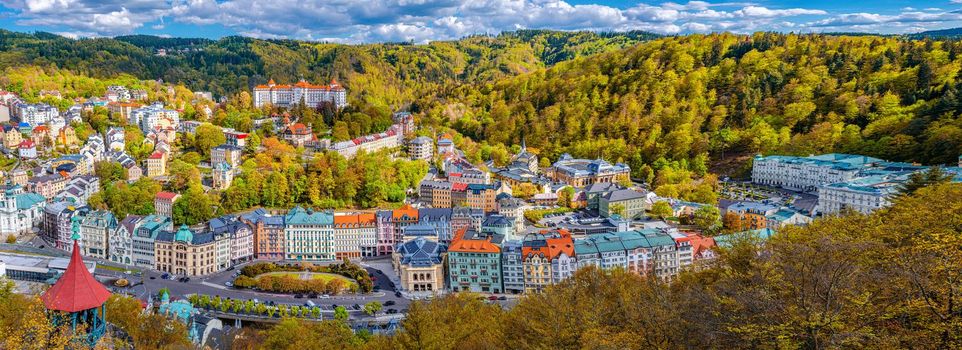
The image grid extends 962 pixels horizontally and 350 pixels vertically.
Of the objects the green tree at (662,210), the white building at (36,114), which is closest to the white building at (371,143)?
the green tree at (662,210)

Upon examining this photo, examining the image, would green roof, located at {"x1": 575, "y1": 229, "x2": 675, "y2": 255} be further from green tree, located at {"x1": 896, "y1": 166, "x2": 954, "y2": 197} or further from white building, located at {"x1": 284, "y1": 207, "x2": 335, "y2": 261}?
white building, located at {"x1": 284, "y1": 207, "x2": 335, "y2": 261}

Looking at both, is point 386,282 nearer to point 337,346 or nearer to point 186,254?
point 186,254

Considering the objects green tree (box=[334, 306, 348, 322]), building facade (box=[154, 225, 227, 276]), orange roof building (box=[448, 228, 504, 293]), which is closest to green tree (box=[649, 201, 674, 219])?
orange roof building (box=[448, 228, 504, 293])

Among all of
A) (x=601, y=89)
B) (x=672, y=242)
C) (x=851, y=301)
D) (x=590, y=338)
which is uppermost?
(x=601, y=89)

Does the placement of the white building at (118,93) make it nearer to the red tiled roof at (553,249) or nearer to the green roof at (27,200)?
the green roof at (27,200)

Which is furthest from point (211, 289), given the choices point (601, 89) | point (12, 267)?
point (601, 89)

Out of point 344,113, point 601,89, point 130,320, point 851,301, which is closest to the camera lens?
point 851,301
